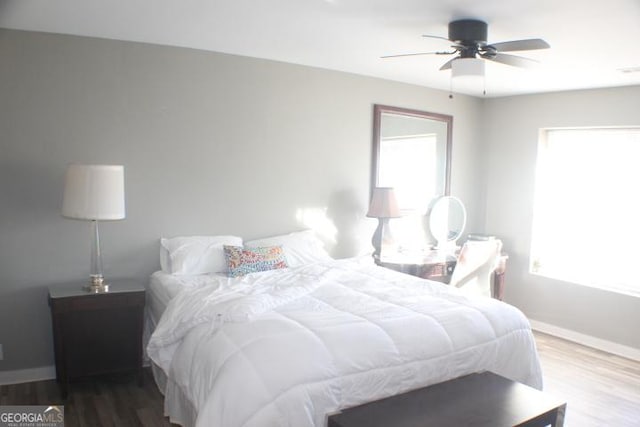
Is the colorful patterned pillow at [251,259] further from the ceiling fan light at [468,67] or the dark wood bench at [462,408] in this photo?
the ceiling fan light at [468,67]

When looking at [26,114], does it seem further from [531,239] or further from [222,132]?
[531,239]

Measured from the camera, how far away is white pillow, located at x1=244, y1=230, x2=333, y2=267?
13.0ft

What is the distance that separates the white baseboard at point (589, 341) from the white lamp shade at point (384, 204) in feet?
6.69

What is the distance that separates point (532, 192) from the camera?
5129 mm

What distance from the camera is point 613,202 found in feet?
15.1

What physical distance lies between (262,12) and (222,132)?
130 cm

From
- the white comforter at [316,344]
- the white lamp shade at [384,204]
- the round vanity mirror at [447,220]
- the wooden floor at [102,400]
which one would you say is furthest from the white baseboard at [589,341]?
the wooden floor at [102,400]

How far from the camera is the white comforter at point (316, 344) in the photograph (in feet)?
6.73

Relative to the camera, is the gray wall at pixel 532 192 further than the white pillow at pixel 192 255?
Yes

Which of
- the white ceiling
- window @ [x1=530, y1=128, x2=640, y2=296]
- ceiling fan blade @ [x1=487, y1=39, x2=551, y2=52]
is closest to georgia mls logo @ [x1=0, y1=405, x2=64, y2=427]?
the white ceiling

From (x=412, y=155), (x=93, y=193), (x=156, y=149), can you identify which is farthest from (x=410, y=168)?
(x=93, y=193)

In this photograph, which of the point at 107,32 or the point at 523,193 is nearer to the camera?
the point at 107,32

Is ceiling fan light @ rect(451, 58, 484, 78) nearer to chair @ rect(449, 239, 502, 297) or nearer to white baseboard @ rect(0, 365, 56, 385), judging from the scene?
chair @ rect(449, 239, 502, 297)

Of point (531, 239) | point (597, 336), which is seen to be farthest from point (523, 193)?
point (597, 336)
